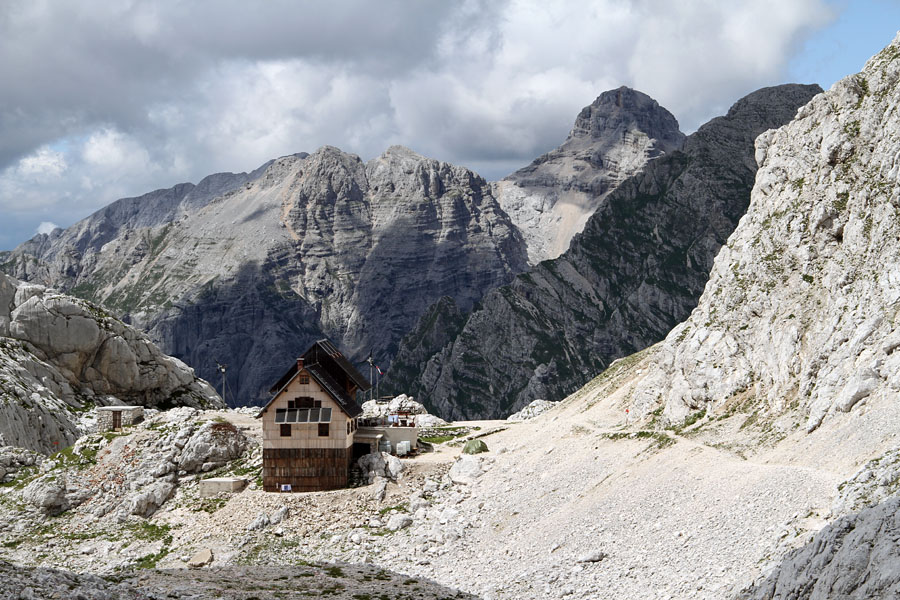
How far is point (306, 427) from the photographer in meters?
70.4

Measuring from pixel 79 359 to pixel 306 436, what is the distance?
210 ft

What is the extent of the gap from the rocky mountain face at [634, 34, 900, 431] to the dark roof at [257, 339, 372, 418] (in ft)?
89.6

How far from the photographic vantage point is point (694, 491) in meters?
51.7

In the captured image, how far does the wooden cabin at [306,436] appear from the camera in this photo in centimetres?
6925

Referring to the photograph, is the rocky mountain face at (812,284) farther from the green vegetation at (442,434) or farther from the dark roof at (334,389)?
the dark roof at (334,389)

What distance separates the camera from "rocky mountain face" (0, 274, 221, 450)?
112m

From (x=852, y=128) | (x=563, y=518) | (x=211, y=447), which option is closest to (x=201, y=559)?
(x=211, y=447)

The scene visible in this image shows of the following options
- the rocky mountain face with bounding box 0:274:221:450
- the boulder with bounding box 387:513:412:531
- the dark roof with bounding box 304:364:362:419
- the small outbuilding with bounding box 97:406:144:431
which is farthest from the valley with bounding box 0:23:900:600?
the rocky mountain face with bounding box 0:274:221:450

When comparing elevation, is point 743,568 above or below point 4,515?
below

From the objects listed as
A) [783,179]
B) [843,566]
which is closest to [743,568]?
[843,566]

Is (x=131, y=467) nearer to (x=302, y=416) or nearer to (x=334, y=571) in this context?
(x=302, y=416)

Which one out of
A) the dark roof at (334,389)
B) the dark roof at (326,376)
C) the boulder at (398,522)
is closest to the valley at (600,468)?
the boulder at (398,522)

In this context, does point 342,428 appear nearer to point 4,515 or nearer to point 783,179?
point 4,515

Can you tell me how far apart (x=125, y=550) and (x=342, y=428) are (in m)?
19.0
